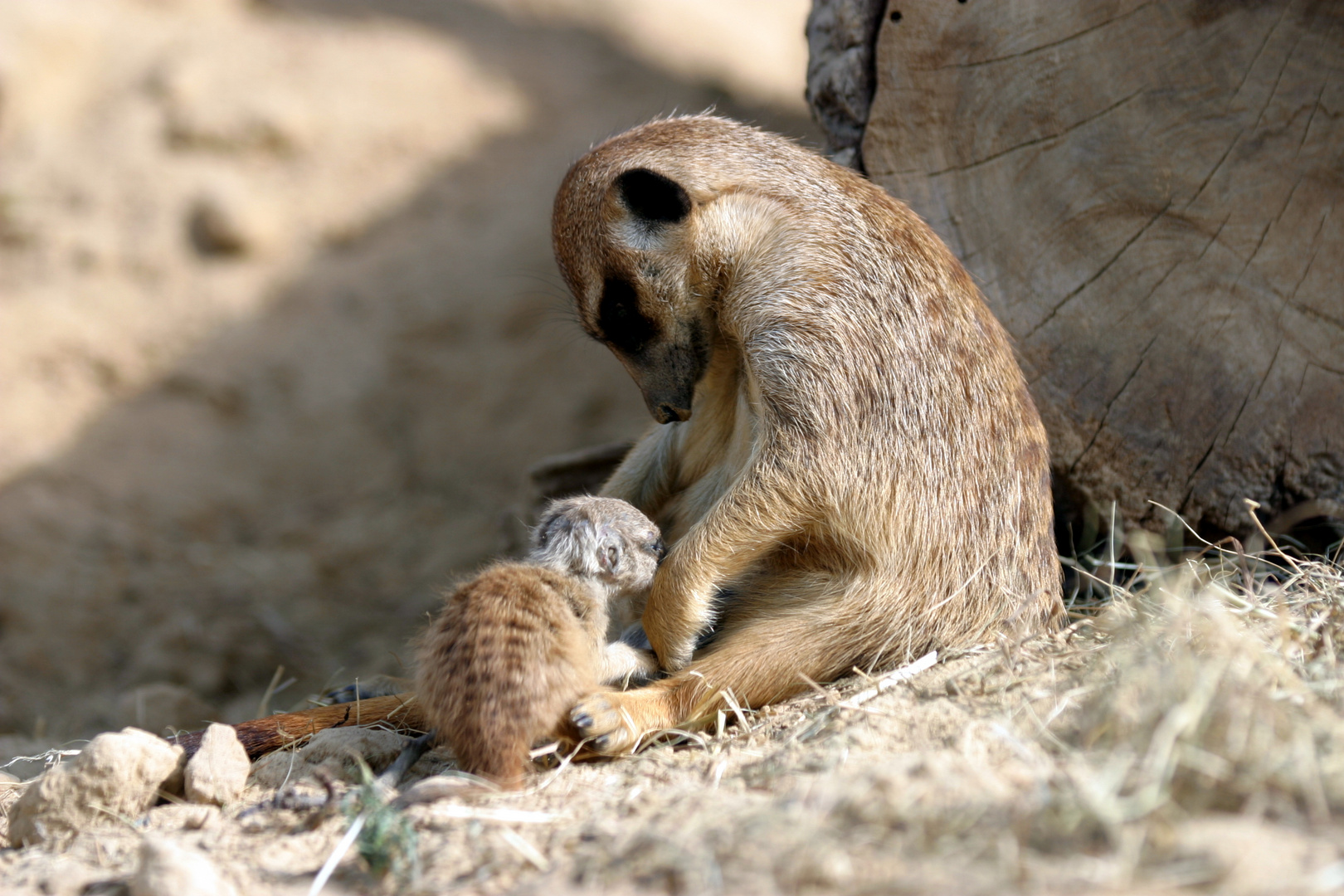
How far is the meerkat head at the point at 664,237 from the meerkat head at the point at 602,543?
1.21ft

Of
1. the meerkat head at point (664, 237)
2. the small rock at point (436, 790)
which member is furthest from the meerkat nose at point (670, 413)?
the small rock at point (436, 790)

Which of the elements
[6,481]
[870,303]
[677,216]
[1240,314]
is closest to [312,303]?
[6,481]

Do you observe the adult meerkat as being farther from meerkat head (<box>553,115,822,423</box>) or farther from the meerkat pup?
the meerkat pup

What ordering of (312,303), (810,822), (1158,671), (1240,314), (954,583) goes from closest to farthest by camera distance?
1. (810,822)
2. (1158,671)
3. (954,583)
4. (1240,314)
5. (312,303)

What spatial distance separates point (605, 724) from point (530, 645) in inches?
11.9

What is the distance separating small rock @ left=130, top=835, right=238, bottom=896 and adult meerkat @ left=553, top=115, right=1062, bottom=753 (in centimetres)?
104

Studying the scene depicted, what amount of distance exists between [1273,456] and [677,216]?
6.67 ft

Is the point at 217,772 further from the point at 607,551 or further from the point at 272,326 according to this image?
the point at 272,326

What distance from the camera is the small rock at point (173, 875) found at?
73.0 inches

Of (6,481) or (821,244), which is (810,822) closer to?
(821,244)

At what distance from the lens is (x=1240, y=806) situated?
5.66 ft

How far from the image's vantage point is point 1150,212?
333cm

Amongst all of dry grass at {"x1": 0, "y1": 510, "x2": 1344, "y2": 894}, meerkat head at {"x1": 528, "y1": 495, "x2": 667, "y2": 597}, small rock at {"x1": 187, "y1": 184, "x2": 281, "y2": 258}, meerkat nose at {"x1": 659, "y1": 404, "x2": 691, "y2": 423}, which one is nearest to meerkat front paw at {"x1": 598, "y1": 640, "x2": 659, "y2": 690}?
meerkat head at {"x1": 528, "y1": 495, "x2": 667, "y2": 597}

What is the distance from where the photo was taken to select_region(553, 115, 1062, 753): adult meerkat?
Answer: 282cm
